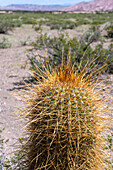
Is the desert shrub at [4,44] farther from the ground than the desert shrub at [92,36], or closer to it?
closer to it

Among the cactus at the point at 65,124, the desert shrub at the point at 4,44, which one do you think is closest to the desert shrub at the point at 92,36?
the desert shrub at the point at 4,44

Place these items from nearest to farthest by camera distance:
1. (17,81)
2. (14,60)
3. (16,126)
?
1. (16,126)
2. (17,81)
3. (14,60)

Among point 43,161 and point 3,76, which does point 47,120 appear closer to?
point 43,161

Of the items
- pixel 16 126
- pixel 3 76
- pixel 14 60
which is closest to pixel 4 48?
pixel 14 60

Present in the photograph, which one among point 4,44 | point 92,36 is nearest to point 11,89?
point 92,36

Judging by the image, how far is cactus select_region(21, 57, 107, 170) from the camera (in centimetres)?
187

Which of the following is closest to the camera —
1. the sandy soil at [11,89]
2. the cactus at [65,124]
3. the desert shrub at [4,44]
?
the cactus at [65,124]

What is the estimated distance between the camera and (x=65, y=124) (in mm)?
1890

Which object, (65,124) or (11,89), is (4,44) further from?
(65,124)

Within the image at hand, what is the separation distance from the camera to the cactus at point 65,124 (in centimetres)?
187

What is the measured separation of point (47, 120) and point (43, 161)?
48 centimetres

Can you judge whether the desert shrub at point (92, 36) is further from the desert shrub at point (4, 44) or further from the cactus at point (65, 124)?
the cactus at point (65, 124)

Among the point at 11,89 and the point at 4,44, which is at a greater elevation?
the point at 4,44

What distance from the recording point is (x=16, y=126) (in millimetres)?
3846
